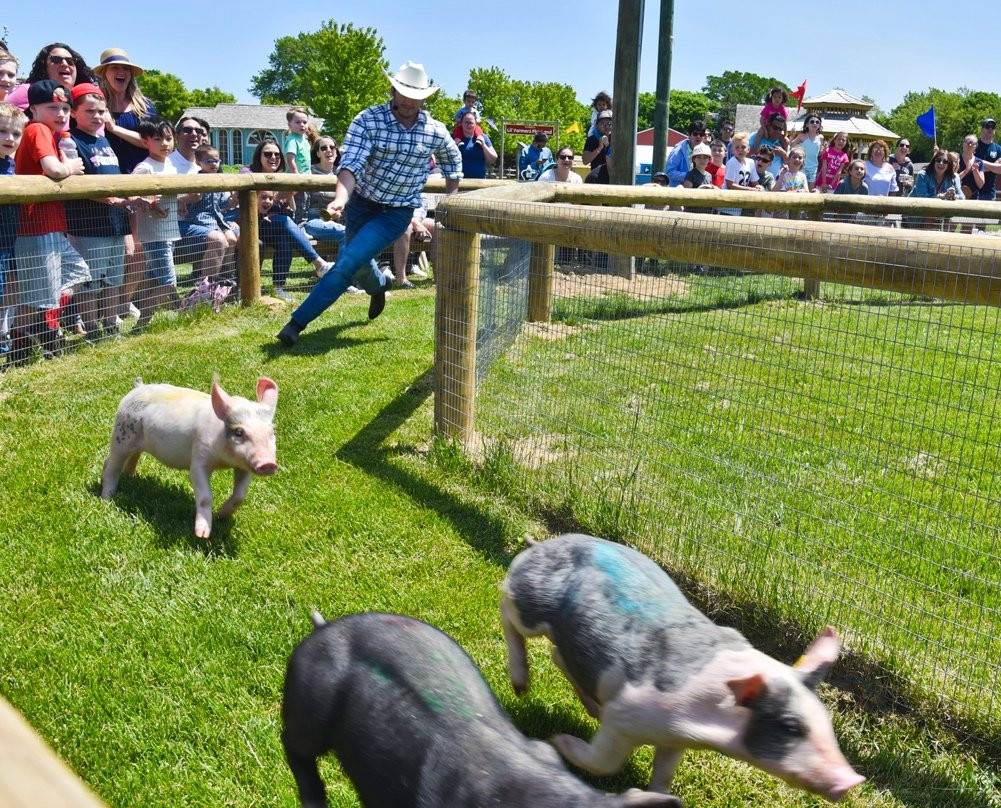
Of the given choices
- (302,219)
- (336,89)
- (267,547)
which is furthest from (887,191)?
(336,89)

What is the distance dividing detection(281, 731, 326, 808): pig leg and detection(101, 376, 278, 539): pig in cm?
157

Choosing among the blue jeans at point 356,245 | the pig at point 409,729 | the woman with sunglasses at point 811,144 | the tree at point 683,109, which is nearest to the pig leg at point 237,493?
the pig at point 409,729

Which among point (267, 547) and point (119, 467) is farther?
point (119, 467)

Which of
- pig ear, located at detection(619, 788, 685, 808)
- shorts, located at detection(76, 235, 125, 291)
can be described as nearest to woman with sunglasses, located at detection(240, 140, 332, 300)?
shorts, located at detection(76, 235, 125, 291)

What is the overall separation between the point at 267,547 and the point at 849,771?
257 centimetres

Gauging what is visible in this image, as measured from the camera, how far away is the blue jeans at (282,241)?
9.55m

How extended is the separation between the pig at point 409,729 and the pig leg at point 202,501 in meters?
1.66

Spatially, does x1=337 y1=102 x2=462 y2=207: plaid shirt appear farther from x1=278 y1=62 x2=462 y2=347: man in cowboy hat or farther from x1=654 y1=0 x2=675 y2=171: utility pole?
x1=654 y1=0 x2=675 y2=171: utility pole

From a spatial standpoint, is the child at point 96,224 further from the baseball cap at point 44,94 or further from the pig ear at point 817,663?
the pig ear at point 817,663

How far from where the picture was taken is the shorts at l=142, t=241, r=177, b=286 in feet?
25.0

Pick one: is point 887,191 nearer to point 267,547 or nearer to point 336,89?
point 267,547

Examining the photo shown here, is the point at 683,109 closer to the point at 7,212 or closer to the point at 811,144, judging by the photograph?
the point at 811,144

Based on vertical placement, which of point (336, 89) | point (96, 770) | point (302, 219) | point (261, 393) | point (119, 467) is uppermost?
point (336, 89)

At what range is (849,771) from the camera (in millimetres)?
2119
